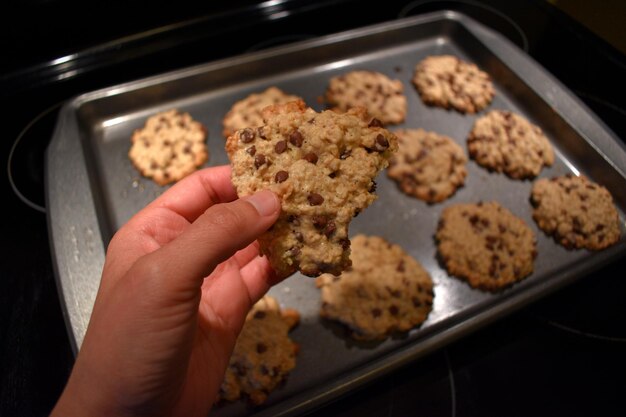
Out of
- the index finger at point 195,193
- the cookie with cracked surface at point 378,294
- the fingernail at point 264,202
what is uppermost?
the fingernail at point 264,202

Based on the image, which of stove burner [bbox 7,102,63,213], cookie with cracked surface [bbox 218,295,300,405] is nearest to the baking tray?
cookie with cracked surface [bbox 218,295,300,405]

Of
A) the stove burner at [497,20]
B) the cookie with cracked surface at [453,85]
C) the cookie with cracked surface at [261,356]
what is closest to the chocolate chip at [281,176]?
the cookie with cracked surface at [261,356]

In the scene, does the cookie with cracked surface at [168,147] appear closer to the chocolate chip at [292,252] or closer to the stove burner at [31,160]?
the stove burner at [31,160]

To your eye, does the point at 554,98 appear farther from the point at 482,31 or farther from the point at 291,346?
the point at 291,346

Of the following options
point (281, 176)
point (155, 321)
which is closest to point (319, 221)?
point (281, 176)

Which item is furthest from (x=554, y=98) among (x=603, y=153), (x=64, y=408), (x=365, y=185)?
(x=64, y=408)

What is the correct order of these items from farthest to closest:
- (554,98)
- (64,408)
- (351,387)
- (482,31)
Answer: (482,31) < (554,98) < (351,387) < (64,408)
